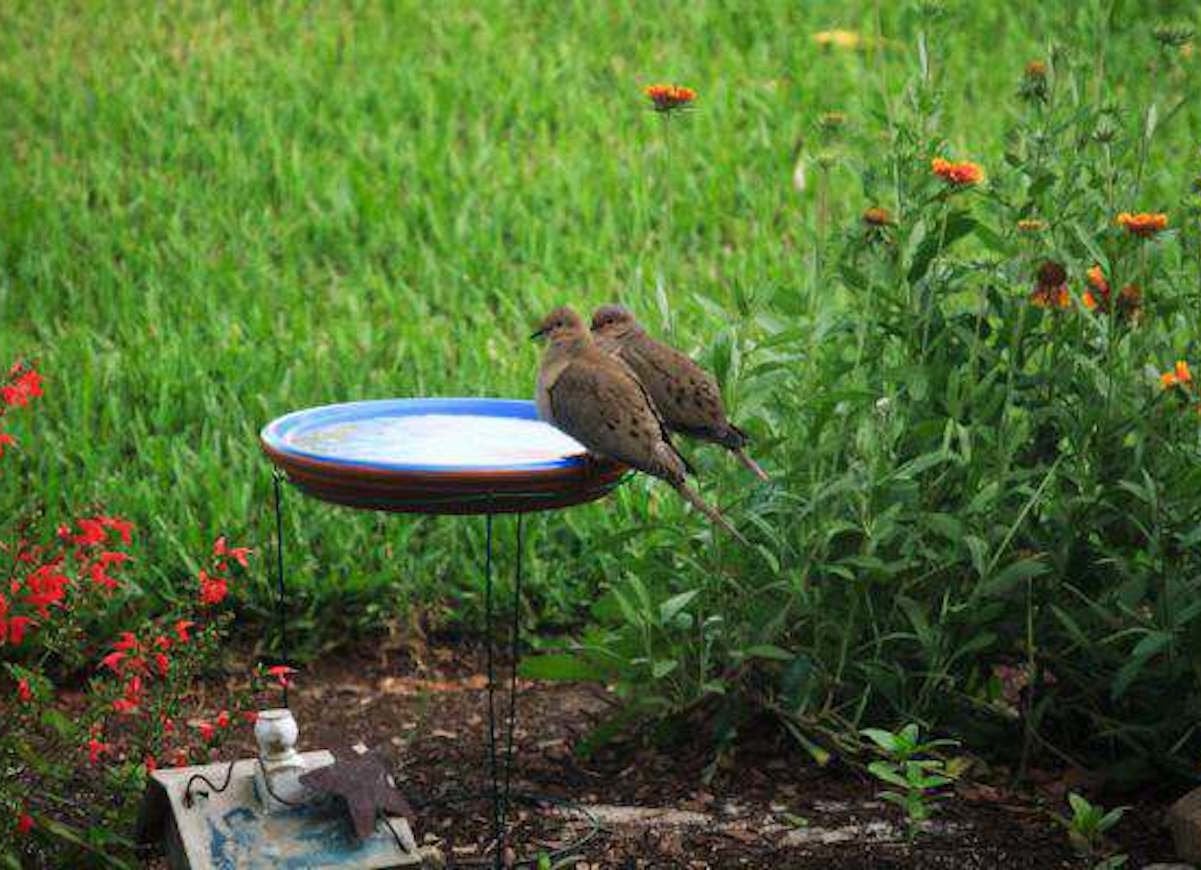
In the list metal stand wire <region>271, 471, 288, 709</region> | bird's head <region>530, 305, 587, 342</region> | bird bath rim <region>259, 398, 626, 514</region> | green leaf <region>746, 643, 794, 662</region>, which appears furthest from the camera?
green leaf <region>746, 643, 794, 662</region>

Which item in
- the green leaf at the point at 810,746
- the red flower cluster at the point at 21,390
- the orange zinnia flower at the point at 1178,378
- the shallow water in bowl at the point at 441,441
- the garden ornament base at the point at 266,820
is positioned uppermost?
the red flower cluster at the point at 21,390

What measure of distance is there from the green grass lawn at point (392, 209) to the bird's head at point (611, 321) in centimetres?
8

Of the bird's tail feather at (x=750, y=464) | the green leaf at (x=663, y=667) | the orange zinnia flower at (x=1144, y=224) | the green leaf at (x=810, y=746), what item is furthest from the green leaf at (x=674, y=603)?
the orange zinnia flower at (x=1144, y=224)

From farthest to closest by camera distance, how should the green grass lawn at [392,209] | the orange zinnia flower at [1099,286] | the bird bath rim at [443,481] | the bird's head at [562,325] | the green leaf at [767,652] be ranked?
the green grass lawn at [392,209]
the orange zinnia flower at [1099,286]
the green leaf at [767,652]
the bird's head at [562,325]
the bird bath rim at [443,481]

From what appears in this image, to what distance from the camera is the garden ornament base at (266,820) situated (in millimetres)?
3270

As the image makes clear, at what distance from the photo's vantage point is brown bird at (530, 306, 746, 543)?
3.37 metres

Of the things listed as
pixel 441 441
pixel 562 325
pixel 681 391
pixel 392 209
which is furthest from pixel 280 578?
pixel 392 209

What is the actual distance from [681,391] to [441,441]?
1.46 feet

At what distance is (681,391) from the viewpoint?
3.66m

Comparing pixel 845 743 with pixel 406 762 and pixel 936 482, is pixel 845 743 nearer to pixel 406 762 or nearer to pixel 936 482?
pixel 936 482

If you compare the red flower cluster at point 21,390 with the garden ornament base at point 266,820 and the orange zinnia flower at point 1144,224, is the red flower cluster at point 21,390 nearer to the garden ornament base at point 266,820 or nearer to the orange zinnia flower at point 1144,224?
the garden ornament base at point 266,820

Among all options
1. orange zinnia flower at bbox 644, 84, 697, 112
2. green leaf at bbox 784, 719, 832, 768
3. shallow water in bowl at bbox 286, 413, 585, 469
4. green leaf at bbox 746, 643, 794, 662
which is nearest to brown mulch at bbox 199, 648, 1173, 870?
green leaf at bbox 784, 719, 832, 768

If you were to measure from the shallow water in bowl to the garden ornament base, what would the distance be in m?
0.48

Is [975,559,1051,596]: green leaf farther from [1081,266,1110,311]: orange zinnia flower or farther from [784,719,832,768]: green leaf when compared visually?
[1081,266,1110,311]: orange zinnia flower
